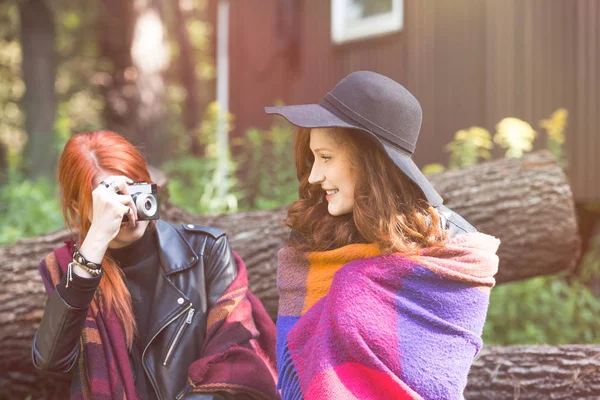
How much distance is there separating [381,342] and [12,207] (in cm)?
568

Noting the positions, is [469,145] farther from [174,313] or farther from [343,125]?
[343,125]

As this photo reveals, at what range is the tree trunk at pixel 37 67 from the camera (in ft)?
39.3

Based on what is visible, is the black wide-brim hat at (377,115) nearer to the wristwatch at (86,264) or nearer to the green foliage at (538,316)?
the wristwatch at (86,264)

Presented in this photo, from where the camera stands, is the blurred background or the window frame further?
the window frame

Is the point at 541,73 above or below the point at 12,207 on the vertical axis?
above

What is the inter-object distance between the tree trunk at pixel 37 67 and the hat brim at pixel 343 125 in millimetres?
9782

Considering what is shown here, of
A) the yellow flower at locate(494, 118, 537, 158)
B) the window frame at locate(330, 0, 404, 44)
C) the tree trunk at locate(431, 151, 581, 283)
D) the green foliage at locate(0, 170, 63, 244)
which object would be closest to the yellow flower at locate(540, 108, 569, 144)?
the yellow flower at locate(494, 118, 537, 158)

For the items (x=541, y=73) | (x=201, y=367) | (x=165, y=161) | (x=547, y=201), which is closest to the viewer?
(x=201, y=367)

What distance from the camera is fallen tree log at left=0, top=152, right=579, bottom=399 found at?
4109mm

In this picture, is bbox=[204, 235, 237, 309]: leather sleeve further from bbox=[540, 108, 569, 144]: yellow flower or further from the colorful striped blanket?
bbox=[540, 108, 569, 144]: yellow flower

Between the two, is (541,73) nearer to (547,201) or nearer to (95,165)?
(547,201)

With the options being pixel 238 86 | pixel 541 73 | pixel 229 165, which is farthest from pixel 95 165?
pixel 238 86

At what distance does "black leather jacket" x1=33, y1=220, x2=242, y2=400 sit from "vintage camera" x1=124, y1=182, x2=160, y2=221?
0.25m

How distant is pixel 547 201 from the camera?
442cm
